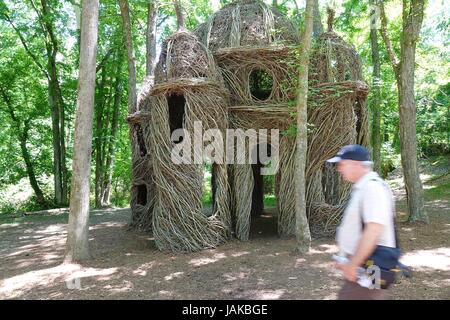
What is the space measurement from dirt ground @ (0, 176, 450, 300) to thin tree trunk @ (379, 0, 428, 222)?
0.73 meters

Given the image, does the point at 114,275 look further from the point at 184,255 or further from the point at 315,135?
the point at 315,135

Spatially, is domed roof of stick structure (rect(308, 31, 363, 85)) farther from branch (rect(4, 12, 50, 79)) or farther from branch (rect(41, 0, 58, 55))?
branch (rect(4, 12, 50, 79))

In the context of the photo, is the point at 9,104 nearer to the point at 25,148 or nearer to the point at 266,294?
the point at 25,148

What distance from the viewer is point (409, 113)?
10234 mm

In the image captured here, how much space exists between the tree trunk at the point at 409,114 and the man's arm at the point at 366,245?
26.4ft

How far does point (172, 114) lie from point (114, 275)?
4446 mm

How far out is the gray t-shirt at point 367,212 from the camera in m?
2.84

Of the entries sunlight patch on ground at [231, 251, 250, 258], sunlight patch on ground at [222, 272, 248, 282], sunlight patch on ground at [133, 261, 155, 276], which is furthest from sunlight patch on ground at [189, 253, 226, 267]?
sunlight patch on ground at [222, 272, 248, 282]

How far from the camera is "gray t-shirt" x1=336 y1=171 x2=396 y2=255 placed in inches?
112

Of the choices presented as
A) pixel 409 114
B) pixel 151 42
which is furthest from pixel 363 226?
pixel 151 42

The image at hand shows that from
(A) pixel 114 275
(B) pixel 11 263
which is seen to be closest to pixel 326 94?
(A) pixel 114 275

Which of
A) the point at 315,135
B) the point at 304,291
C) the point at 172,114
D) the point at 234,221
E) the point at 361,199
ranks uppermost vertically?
the point at 172,114

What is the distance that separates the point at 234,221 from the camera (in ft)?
31.5

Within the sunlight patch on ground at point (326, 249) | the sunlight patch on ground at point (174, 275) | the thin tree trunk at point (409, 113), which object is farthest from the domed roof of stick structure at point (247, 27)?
the sunlight patch on ground at point (174, 275)
